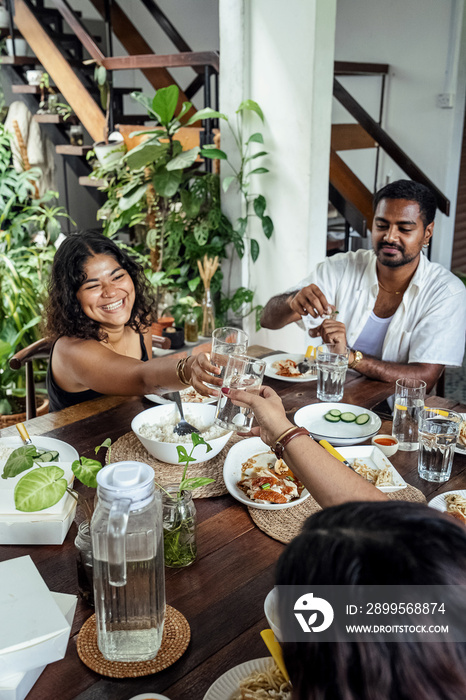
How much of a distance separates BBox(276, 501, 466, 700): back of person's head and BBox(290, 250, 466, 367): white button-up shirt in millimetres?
1782

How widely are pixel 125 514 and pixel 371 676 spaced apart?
36 centimetres

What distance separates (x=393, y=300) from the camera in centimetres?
256

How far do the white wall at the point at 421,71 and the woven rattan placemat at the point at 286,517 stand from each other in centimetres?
406

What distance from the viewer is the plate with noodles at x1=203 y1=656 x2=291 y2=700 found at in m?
0.85

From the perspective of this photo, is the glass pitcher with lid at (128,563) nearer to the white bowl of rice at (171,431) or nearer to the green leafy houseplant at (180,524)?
the green leafy houseplant at (180,524)

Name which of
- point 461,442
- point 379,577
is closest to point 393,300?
point 461,442

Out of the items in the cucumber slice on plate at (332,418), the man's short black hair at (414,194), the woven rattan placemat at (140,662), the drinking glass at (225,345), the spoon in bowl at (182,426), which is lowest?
the woven rattan placemat at (140,662)

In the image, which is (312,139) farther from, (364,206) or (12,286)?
(12,286)

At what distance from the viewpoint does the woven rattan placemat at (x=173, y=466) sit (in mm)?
1434

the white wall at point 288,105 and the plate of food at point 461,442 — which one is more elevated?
the white wall at point 288,105

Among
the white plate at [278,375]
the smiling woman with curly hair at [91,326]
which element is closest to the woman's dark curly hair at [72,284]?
the smiling woman with curly hair at [91,326]

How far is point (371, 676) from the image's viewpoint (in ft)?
1.76

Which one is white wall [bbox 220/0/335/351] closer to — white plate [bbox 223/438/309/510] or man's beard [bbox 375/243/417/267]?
man's beard [bbox 375/243/417/267]

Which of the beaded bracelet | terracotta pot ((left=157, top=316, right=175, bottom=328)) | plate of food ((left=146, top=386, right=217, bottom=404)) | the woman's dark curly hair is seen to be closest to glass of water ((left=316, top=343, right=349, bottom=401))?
plate of food ((left=146, top=386, right=217, bottom=404))
